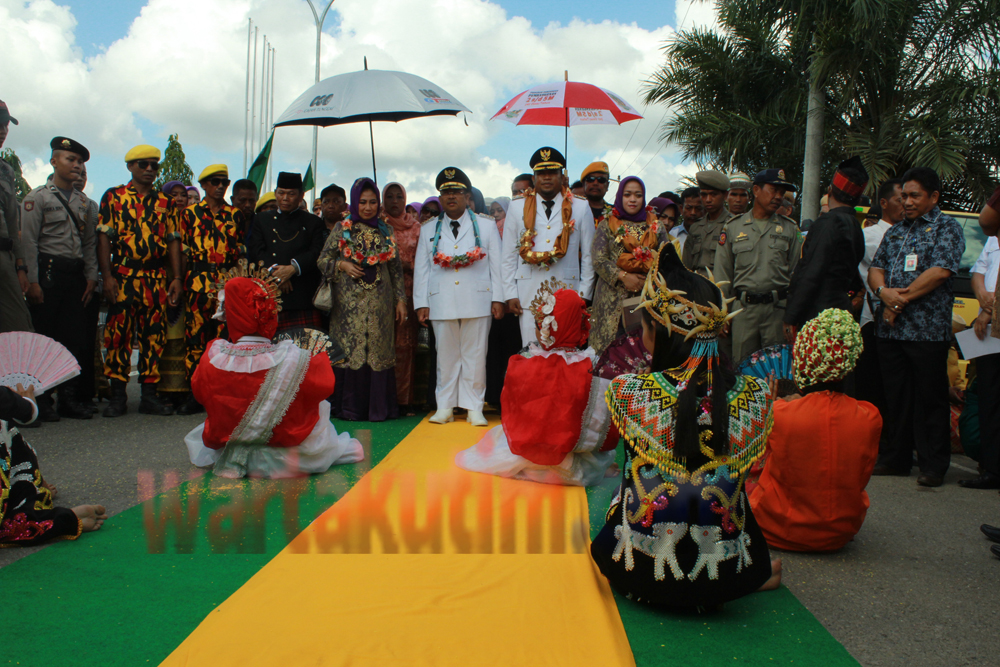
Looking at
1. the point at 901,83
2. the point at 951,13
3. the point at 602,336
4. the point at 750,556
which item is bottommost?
the point at 750,556

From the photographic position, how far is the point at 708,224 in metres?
6.48

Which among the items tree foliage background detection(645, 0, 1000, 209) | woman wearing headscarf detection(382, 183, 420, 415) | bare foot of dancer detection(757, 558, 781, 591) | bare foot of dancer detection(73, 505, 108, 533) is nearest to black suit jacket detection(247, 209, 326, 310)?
woman wearing headscarf detection(382, 183, 420, 415)

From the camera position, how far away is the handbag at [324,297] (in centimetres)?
612

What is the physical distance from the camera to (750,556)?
8.55 ft

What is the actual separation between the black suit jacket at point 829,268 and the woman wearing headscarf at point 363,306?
323cm

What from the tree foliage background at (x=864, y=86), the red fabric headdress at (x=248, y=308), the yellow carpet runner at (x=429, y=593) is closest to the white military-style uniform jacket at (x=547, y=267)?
the red fabric headdress at (x=248, y=308)

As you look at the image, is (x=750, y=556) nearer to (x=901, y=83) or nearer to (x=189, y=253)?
(x=189, y=253)

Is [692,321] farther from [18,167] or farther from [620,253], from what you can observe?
[18,167]

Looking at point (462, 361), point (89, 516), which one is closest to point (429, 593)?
point (89, 516)

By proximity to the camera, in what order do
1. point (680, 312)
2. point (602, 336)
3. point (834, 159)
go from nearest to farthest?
point (680, 312) → point (602, 336) → point (834, 159)

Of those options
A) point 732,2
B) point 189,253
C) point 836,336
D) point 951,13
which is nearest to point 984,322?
point 836,336

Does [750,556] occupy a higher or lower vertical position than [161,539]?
higher

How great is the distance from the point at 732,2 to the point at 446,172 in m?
11.5

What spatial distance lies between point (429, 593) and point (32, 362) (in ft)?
7.75
